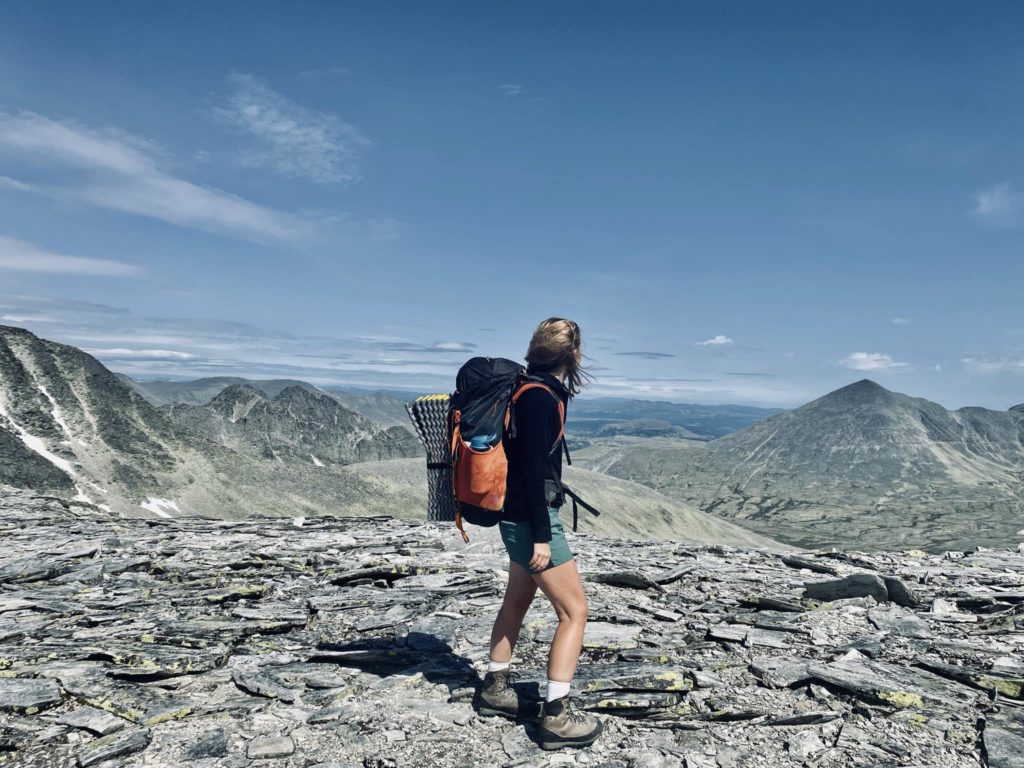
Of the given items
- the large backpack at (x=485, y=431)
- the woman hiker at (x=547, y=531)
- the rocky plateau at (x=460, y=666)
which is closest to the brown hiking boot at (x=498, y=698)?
the woman hiker at (x=547, y=531)

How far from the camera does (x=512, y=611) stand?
720 centimetres

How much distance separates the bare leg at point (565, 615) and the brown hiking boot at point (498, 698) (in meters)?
0.87

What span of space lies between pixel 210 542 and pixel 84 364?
448 feet

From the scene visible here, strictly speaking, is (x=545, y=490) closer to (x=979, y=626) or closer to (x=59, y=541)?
(x=979, y=626)

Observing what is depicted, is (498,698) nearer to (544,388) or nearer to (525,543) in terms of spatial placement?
(525,543)

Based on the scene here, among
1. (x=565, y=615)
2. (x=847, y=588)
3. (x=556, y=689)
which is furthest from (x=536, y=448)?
(x=847, y=588)

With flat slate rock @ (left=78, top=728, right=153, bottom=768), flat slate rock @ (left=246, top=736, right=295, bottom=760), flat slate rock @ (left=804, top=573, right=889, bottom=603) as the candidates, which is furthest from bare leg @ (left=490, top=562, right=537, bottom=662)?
flat slate rock @ (left=804, top=573, right=889, bottom=603)

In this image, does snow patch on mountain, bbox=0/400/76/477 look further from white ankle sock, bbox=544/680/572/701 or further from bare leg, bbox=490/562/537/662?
white ankle sock, bbox=544/680/572/701

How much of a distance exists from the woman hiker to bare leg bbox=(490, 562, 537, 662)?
0.01 meters

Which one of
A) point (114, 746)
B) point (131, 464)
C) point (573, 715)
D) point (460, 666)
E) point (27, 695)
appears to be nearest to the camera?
point (114, 746)

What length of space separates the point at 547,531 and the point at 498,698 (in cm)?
222

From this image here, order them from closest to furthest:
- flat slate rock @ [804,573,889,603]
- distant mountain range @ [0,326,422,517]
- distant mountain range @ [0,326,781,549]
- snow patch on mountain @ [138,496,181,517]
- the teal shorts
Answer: the teal shorts < flat slate rock @ [804,573,889,603] < snow patch on mountain @ [138,496,181,517] < distant mountain range @ [0,326,422,517] < distant mountain range @ [0,326,781,549]

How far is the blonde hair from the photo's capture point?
6801 mm

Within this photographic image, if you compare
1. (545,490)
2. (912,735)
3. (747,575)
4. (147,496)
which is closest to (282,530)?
(747,575)
